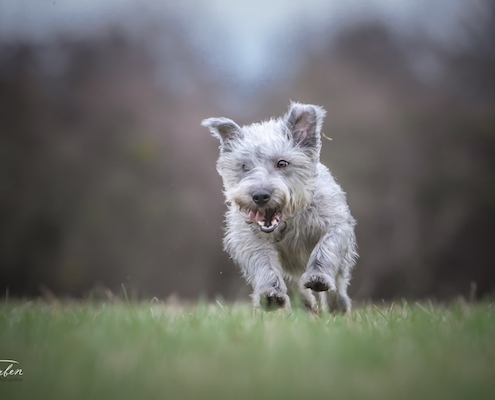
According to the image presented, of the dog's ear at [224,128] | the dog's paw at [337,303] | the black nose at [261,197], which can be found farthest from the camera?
the dog's paw at [337,303]

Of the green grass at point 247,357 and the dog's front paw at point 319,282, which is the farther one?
the dog's front paw at point 319,282

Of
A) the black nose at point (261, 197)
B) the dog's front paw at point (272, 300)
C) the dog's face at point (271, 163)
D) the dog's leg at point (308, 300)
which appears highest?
the dog's face at point (271, 163)

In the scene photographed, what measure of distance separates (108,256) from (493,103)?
11.0 meters

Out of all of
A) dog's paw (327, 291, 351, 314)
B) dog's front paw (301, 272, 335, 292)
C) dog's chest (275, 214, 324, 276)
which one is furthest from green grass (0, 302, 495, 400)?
dog's paw (327, 291, 351, 314)

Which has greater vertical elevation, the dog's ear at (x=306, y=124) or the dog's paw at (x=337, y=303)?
the dog's ear at (x=306, y=124)

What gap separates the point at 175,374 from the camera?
2576mm

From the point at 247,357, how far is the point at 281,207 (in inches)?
82.2

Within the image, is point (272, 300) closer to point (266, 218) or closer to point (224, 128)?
point (266, 218)

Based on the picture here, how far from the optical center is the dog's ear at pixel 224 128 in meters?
5.44

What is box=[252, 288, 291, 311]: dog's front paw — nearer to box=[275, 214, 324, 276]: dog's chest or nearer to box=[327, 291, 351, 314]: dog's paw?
box=[275, 214, 324, 276]: dog's chest

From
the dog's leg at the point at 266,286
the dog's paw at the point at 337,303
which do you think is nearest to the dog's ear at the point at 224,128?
the dog's leg at the point at 266,286

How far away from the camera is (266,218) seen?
492 centimetres

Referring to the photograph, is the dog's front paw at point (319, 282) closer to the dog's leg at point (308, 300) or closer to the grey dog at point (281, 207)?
the grey dog at point (281, 207)

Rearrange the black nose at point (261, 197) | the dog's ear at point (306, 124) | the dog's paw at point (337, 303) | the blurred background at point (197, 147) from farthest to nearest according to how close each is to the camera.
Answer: the blurred background at point (197, 147) → the dog's paw at point (337, 303) → the dog's ear at point (306, 124) → the black nose at point (261, 197)
